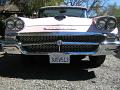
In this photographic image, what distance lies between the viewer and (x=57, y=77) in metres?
7.89

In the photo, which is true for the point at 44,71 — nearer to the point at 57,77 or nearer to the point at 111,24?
the point at 57,77

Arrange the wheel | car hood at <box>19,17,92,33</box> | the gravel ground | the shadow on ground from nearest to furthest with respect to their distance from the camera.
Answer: the gravel ground → car hood at <box>19,17,92,33</box> → the shadow on ground → the wheel

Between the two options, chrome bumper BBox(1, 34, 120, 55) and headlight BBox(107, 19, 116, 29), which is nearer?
chrome bumper BBox(1, 34, 120, 55)

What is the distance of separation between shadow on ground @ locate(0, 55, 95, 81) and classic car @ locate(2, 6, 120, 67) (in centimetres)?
46

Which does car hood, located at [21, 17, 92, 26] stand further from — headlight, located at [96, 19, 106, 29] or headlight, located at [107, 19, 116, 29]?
headlight, located at [107, 19, 116, 29]

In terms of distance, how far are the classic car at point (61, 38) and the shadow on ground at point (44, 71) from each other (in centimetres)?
46

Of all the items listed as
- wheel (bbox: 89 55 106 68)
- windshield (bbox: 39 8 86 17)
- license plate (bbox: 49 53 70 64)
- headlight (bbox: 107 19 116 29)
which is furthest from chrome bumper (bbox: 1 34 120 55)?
windshield (bbox: 39 8 86 17)

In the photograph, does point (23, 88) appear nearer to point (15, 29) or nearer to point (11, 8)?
point (15, 29)

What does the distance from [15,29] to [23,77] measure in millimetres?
1029

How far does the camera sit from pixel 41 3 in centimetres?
2433

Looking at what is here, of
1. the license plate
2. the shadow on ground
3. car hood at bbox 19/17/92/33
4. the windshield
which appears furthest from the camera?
the windshield

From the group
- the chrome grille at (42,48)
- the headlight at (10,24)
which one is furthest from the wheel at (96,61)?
the headlight at (10,24)

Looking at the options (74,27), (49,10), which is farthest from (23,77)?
(49,10)

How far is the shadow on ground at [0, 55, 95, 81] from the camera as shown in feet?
26.0
